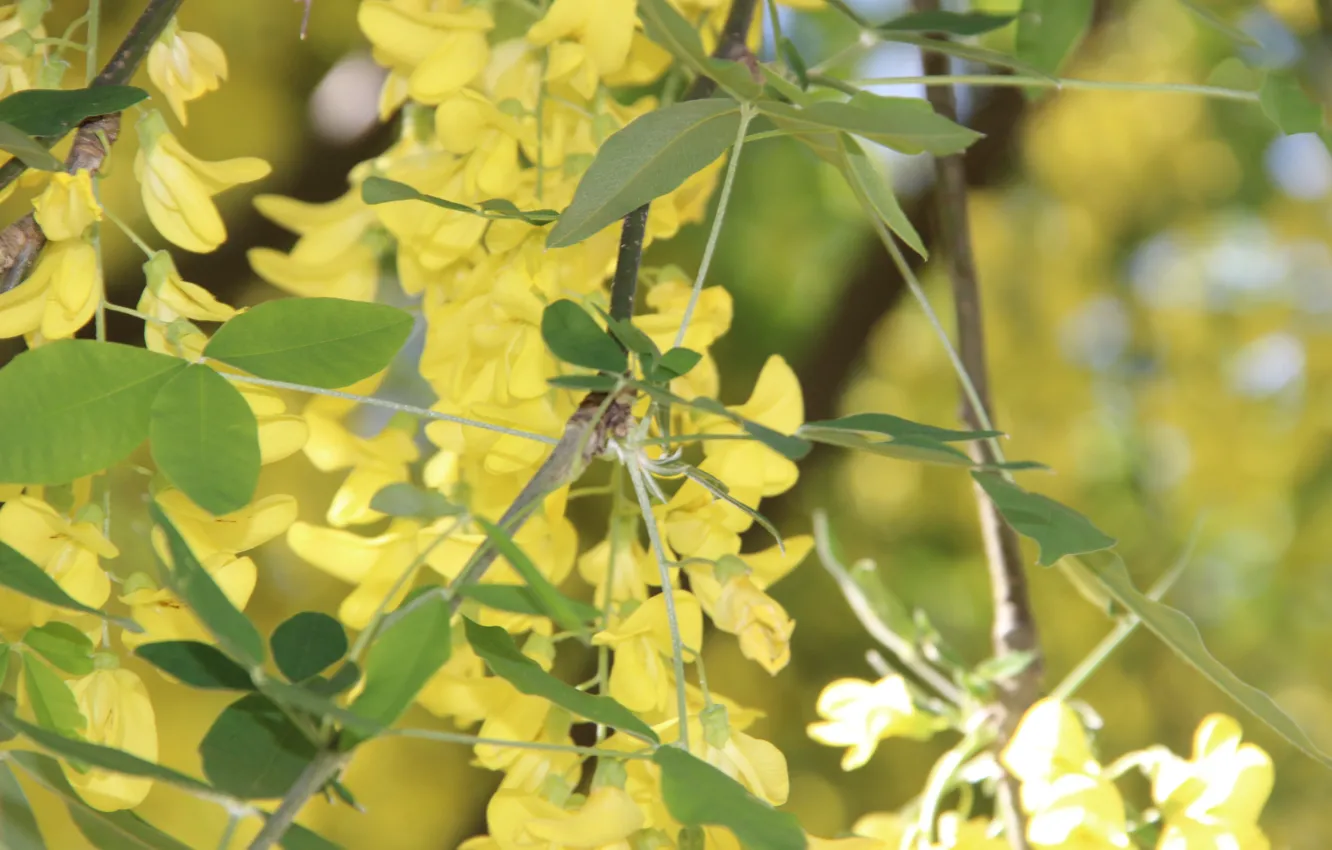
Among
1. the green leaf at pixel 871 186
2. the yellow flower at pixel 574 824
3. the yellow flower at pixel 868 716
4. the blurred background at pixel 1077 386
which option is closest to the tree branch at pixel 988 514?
the yellow flower at pixel 868 716

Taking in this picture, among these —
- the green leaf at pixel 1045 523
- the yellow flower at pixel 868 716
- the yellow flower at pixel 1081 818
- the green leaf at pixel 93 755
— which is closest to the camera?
the green leaf at pixel 93 755

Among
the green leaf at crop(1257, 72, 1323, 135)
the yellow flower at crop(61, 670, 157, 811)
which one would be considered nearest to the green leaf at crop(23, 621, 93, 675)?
the yellow flower at crop(61, 670, 157, 811)

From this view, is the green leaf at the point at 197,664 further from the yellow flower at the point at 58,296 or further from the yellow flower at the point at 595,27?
the yellow flower at the point at 595,27

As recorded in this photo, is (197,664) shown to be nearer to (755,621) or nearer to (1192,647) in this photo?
(755,621)

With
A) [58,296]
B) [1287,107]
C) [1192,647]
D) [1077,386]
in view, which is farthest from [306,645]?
[1077,386]

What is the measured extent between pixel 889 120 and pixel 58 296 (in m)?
0.25

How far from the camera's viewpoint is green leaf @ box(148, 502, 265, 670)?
27 centimetres

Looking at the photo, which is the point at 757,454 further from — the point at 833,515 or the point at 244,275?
the point at 833,515

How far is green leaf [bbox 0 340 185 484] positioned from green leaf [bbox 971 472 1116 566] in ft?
0.78

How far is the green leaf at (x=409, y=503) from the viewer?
1.21ft

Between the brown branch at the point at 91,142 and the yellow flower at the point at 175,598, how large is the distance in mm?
103

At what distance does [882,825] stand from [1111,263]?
48.7 inches

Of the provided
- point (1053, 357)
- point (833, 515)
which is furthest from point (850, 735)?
point (1053, 357)

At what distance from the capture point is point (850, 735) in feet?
1.94
